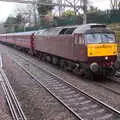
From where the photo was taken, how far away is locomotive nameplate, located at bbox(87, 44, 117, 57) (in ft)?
60.8

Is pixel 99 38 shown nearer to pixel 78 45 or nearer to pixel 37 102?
pixel 78 45

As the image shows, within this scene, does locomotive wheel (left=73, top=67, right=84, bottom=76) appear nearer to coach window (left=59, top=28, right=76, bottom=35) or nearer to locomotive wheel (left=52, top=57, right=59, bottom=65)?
coach window (left=59, top=28, right=76, bottom=35)

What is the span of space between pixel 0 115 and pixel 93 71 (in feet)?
24.6

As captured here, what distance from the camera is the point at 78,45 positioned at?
770 inches

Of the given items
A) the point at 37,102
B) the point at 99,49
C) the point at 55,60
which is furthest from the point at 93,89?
the point at 55,60

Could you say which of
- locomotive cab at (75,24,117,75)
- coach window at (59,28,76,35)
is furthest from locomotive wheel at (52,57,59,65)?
locomotive cab at (75,24,117,75)

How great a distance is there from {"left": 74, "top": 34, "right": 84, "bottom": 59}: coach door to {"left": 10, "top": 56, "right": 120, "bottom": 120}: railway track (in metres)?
1.63

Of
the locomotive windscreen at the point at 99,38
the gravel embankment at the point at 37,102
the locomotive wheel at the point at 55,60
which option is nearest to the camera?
the gravel embankment at the point at 37,102

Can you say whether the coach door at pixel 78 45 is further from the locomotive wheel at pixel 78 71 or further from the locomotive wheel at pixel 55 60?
the locomotive wheel at pixel 55 60

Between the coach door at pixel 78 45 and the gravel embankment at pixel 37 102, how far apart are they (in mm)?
2798

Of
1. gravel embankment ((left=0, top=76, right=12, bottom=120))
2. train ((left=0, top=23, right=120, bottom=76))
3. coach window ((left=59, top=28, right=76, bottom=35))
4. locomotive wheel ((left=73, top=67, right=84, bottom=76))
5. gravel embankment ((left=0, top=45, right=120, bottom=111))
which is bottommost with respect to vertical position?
gravel embankment ((left=0, top=45, right=120, bottom=111))

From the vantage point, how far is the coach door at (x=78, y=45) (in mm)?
19053

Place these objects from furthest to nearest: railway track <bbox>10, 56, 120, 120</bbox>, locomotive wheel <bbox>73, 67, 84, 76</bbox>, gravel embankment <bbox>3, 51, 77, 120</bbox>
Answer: locomotive wheel <bbox>73, 67, 84, 76</bbox>, gravel embankment <bbox>3, 51, 77, 120</bbox>, railway track <bbox>10, 56, 120, 120</bbox>

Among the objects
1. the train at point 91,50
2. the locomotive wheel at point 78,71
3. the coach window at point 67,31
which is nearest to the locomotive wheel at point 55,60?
the coach window at point 67,31
